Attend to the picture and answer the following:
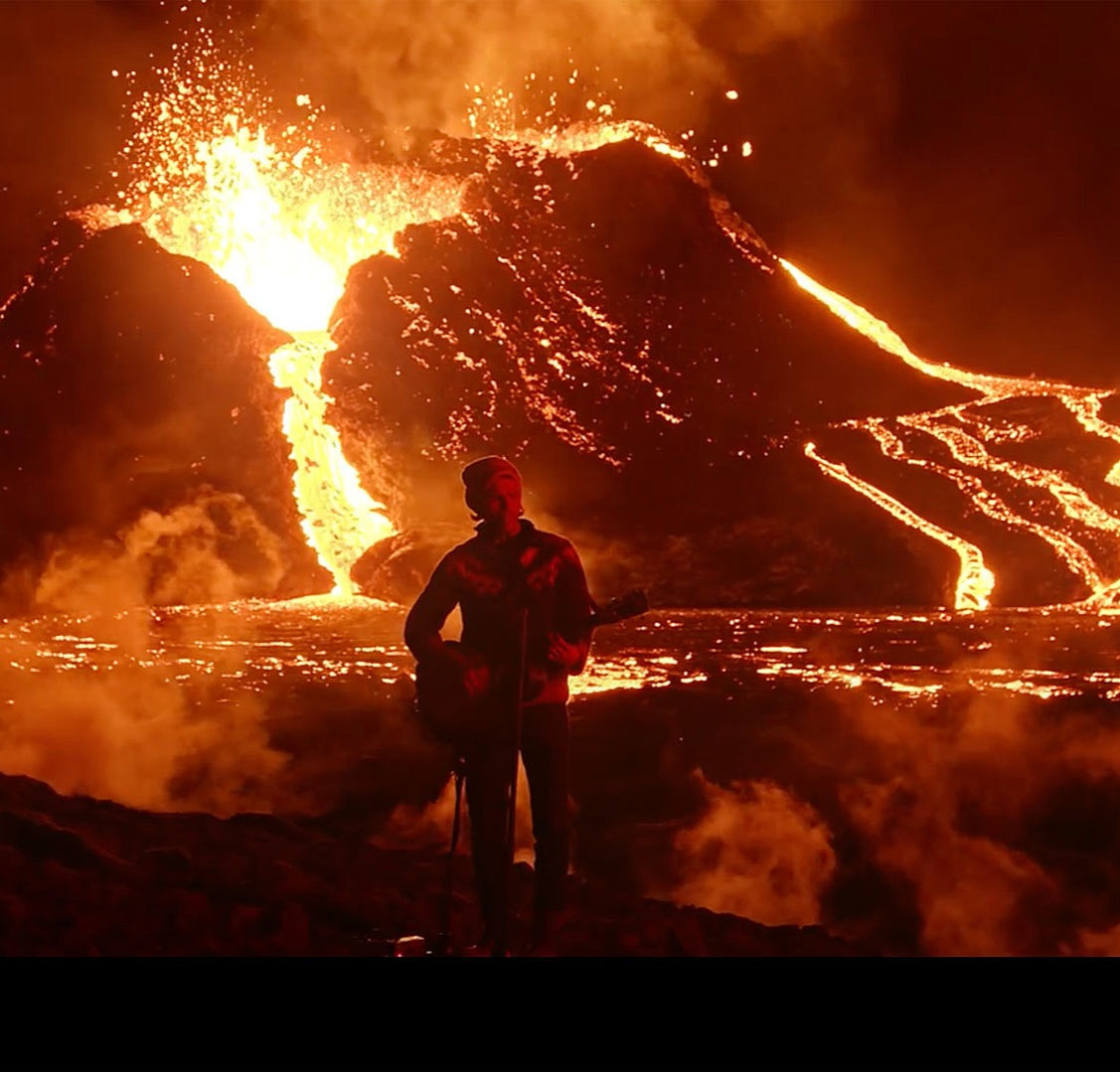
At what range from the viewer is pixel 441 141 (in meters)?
8.85

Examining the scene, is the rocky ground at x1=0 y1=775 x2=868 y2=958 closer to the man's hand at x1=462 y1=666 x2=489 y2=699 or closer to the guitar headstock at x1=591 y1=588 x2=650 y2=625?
the man's hand at x1=462 y1=666 x2=489 y2=699

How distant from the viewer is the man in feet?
14.5

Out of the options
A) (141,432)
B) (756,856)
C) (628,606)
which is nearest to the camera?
(628,606)

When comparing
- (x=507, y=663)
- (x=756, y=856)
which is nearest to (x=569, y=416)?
(x=756, y=856)

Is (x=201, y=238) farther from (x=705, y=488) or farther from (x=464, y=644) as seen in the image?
(x=464, y=644)

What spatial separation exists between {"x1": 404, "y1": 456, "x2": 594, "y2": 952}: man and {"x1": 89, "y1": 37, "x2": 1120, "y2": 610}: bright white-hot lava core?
376 cm

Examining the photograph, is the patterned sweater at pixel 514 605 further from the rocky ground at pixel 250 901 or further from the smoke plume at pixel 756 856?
the smoke plume at pixel 756 856

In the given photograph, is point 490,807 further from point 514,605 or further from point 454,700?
point 514,605

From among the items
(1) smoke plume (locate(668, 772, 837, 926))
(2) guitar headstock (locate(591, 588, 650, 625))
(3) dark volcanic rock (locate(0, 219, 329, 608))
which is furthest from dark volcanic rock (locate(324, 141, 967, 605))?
(2) guitar headstock (locate(591, 588, 650, 625))

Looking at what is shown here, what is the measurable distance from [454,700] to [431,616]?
390 mm

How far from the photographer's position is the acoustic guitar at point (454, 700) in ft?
14.4

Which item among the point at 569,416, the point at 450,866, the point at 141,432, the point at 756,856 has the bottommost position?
the point at 756,856

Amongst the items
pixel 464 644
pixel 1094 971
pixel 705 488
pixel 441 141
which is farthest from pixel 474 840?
pixel 441 141

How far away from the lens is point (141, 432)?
27.6 feet
